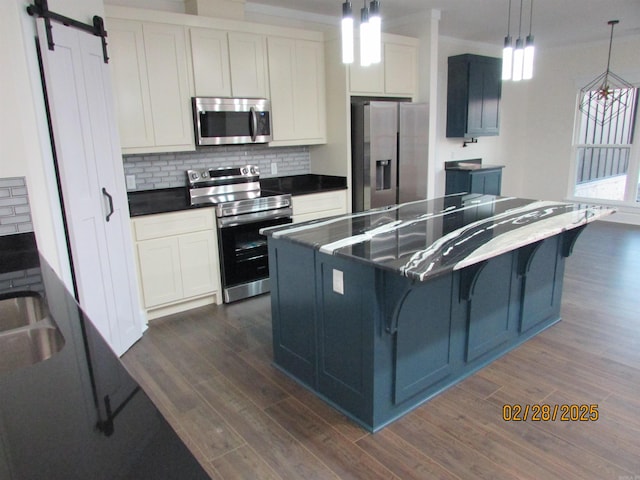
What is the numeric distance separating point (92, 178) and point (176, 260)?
1.04 m

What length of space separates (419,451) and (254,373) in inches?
44.3

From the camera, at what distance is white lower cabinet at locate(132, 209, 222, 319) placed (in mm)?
3439

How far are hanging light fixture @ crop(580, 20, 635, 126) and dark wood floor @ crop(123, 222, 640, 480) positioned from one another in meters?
4.43

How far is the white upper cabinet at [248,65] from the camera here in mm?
3910

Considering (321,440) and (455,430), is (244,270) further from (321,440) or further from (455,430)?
(455,430)

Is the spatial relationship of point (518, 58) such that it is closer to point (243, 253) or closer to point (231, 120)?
point (231, 120)

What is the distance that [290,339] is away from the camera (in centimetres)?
267

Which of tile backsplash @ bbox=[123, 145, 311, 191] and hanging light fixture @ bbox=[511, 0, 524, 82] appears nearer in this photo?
hanging light fixture @ bbox=[511, 0, 524, 82]

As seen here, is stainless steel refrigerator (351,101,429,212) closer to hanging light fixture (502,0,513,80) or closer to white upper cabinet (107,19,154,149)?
hanging light fixture (502,0,513,80)

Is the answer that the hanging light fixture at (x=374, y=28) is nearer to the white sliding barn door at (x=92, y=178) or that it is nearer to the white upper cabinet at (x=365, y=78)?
the white sliding barn door at (x=92, y=178)

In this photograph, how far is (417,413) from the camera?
92.7 inches

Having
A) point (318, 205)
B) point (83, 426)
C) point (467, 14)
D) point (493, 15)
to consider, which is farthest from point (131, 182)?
point (493, 15)

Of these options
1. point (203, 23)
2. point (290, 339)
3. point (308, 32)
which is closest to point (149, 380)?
point (290, 339)
